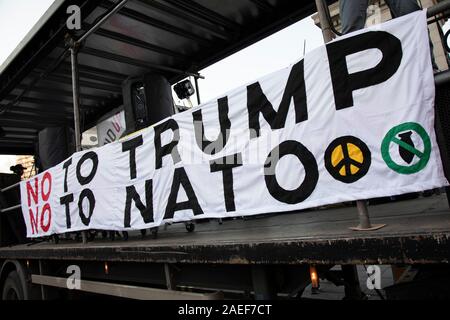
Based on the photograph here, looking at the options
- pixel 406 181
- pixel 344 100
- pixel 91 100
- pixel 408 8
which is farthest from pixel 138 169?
pixel 91 100

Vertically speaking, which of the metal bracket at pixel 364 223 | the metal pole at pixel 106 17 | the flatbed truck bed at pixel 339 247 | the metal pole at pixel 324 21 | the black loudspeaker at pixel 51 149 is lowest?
the flatbed truck bed at pixel 339 247

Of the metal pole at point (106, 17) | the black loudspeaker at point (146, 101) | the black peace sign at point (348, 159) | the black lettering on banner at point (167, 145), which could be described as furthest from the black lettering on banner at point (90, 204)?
the black peace sign at point (348, 159)

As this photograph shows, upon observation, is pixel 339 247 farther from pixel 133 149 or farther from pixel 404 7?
pixel 133 149

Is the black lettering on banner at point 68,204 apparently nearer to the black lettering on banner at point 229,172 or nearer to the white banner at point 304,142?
the white banner at point 304,142

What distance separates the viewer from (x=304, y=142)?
2.14 metres

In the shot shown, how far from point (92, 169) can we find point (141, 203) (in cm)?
98

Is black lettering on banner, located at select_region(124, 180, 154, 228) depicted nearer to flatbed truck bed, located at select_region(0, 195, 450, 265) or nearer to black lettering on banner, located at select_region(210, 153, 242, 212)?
flatbed truck bed, located at select_region(0, 195, 450, 265)

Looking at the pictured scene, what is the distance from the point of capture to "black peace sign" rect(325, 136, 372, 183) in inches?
75.3

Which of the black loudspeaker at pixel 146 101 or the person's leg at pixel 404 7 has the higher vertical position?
the black loudspeaker at pixel 146 101

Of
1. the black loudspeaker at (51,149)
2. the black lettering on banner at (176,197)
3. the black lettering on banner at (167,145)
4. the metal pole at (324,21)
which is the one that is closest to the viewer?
the metal pole at (324,21)

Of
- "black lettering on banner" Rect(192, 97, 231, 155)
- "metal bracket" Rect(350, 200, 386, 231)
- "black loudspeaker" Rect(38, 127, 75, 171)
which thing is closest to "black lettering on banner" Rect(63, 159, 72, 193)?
"black lettering on banner" Rect(192, 97, 231, 155)

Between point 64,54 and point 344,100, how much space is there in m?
4.85

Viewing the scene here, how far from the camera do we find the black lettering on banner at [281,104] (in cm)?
217

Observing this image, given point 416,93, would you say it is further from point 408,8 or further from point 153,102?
point 153,102
